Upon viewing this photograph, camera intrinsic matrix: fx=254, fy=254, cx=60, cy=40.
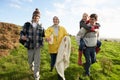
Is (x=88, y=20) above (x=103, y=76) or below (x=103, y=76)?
above

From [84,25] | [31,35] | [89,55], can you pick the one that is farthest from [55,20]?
[89,55]

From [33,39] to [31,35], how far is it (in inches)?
7.8

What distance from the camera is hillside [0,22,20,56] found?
49.7 ft

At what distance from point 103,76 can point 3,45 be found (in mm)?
6240

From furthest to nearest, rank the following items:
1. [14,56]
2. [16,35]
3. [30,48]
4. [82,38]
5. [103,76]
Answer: [16,35] → [14,56] → [103,76] → [82,38] → [30,48]

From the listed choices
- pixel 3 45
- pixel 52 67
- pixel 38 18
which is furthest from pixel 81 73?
pixel 3 45

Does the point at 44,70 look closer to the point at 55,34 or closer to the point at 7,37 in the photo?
the point at 55,34

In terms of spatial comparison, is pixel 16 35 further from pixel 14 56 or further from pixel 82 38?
pixel 82 38

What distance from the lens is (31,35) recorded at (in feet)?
36.4

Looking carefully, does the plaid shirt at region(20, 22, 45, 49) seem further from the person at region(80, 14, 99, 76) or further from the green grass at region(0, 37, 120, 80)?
the person at region(80, 14, 99, 76)

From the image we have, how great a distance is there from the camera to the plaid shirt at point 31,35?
36.2 ft

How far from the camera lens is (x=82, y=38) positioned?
11.9 m

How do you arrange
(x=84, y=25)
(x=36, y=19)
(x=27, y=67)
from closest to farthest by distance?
1. (x=36, y=19)
2. (x=84, y=25)
3. (x=27, y=67)

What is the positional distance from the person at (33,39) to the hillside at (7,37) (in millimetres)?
3638
